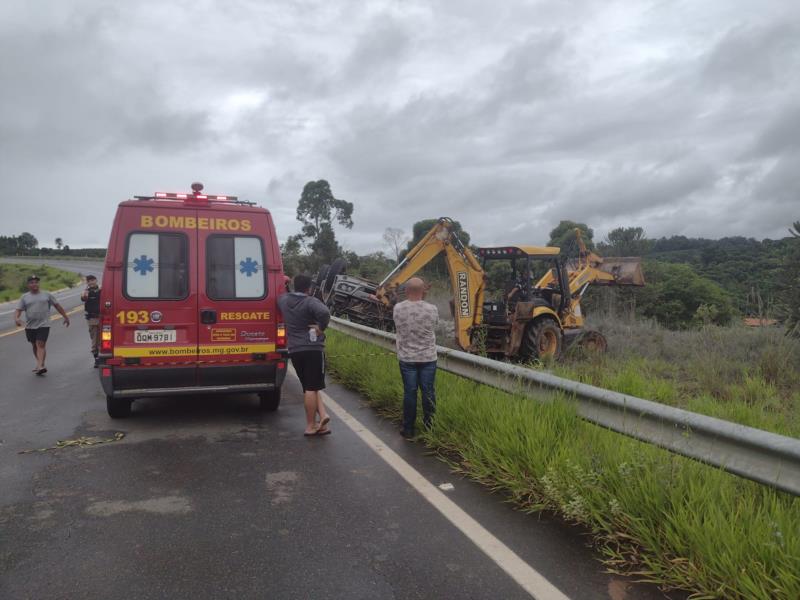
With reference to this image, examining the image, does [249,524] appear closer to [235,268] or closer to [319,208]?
[235,268]

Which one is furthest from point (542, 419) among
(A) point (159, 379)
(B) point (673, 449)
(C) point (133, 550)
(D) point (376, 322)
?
(D) point (376, 322)

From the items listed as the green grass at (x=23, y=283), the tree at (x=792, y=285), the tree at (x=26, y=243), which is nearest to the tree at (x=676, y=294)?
the tree at (x=792, y=285)

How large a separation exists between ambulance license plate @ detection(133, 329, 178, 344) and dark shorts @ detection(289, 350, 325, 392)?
138cm

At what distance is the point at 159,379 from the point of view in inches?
248

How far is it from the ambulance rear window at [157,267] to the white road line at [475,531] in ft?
8.81

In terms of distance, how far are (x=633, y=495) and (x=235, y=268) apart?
15.6ft

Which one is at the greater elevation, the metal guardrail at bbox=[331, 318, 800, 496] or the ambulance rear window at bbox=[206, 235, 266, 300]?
the ambulance rear window at bbox=[206, 235, 266, 300]

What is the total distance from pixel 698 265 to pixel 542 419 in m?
43.7

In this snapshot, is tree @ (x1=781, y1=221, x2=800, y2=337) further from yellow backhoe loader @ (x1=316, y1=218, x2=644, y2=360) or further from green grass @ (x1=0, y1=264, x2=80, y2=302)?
green grass @ (x1=0, y1=264, x2=80, y2=302)

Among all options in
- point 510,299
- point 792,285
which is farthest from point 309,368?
point 792,285

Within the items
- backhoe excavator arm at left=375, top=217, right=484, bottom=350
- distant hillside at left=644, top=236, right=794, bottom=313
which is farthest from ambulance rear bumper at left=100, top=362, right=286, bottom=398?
distant hillside at left=644, top=236, right=794, bottom=313

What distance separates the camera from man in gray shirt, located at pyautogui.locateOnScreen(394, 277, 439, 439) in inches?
229

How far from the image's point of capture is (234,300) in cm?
A: 661

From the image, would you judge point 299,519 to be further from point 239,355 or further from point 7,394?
point 7,394
